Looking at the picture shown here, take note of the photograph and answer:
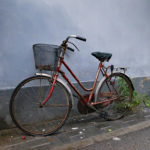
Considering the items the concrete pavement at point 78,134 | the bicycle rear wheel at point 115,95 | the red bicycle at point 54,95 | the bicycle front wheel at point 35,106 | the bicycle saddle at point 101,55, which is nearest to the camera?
the concrete pavement at point 78,134

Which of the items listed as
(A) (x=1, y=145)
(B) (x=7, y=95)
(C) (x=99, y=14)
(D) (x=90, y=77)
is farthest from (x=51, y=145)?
(C) (x=99, y=14)

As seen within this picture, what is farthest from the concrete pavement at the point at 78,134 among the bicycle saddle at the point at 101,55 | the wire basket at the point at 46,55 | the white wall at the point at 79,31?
the bicycle saddle at the point at 101,55

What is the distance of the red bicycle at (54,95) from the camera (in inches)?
103

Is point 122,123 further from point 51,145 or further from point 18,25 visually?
point 18,25

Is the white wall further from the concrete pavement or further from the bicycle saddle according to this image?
the concrete pavement

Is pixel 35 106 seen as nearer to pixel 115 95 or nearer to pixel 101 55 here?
pixel 101 55

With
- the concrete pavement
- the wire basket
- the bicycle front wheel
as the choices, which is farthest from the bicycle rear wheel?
the wire basket

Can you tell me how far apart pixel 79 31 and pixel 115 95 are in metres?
1.49

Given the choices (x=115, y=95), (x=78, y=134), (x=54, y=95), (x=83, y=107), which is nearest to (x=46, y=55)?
(x=54, y=95)

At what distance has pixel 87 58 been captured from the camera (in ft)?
12.2

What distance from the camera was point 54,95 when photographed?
130 inches

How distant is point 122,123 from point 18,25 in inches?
101

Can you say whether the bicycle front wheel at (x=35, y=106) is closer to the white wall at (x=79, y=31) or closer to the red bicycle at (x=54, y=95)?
the red bicycle at (x=54, y=95)

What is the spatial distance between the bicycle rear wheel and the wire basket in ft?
3.61
